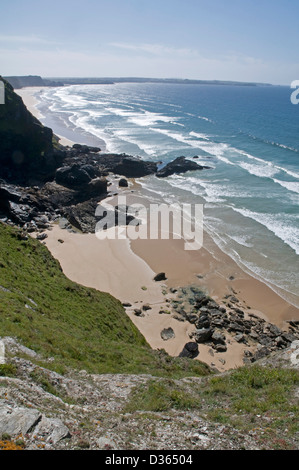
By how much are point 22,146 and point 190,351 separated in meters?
46.5

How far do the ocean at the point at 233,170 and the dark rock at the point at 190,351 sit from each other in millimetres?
10319

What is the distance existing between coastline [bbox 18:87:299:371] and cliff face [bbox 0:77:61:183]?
18.3 meters

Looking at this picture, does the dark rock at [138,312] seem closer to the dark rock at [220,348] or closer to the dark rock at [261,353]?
the dark rock at [220,348]

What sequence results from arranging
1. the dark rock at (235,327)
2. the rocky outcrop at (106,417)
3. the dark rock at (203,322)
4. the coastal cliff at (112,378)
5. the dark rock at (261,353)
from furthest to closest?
the dark rock at (203,322)
the dark rock at (235,327)
the dark rock at (261,353)
the coastal cliff at (112,378)
the rocky outcrop at (106,417)

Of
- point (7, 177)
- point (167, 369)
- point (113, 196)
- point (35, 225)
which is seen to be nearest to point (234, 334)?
point (167, 369)

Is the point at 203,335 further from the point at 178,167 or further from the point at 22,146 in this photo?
the point at 22,146

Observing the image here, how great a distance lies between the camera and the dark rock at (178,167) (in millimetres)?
62469

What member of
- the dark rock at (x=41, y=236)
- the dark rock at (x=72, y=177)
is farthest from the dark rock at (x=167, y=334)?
the dark rock at (x=72, y=177)

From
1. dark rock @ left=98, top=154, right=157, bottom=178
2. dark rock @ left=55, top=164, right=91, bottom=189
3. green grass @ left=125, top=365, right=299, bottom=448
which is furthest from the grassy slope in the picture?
dark rock @ left=98, top=154, right=157, bottom=178

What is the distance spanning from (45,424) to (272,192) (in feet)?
161

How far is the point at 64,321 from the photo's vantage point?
60.8ft

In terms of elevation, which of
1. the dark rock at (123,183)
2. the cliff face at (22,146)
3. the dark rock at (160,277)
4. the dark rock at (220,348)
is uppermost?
the cliff face at (22,146)

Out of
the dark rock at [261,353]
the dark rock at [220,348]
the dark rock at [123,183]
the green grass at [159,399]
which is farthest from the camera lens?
the dark rock at [123,183]
